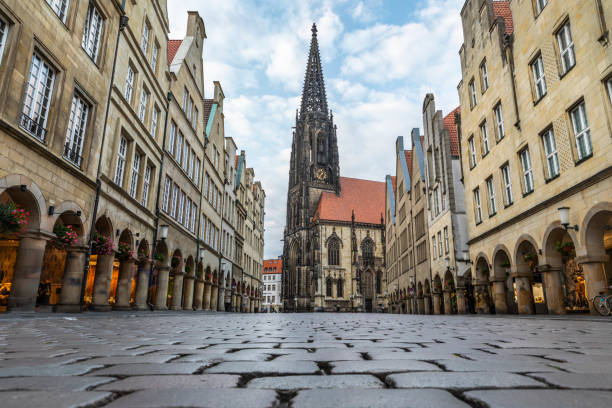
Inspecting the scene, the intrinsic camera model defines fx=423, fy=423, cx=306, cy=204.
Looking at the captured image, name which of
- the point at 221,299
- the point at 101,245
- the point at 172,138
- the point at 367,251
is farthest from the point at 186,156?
the point at 367,251

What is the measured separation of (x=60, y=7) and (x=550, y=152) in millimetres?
16750

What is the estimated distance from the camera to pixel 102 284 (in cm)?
1502

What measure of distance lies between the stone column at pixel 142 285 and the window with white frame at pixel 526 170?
16.6 meters

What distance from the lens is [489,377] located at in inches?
89.0

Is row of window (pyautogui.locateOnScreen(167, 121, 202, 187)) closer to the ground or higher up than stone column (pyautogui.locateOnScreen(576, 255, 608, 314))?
higher up

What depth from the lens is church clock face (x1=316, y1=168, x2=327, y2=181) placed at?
79.4 metres

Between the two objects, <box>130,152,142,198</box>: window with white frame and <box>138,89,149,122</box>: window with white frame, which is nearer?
<box>130,152,142,198</box>: window with white frame

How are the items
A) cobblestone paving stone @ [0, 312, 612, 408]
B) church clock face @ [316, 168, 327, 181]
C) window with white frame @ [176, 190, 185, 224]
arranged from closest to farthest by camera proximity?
cobblestone paving stone @ [0, 312, 612, 408] < window with white frame @ [176, 190, 185, 224] < church clock face @ [316, 168, 327, 181]

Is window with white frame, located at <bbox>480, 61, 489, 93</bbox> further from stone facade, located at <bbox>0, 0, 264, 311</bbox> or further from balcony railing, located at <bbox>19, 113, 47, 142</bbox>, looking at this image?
balcony railing, located at <bbox>19, 113, 47, 142</bbox>

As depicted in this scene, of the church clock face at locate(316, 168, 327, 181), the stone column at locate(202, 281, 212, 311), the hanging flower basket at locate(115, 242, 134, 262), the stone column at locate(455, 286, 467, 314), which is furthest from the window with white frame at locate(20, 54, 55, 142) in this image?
the church clock face at locate(316, 168, 327, 181)

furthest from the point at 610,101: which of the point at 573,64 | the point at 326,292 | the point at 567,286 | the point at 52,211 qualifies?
the point at 326,292

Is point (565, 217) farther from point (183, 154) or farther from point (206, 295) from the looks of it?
point (206, 295)

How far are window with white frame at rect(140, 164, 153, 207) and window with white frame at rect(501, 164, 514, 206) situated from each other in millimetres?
16210

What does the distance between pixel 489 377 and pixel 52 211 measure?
12029mm
